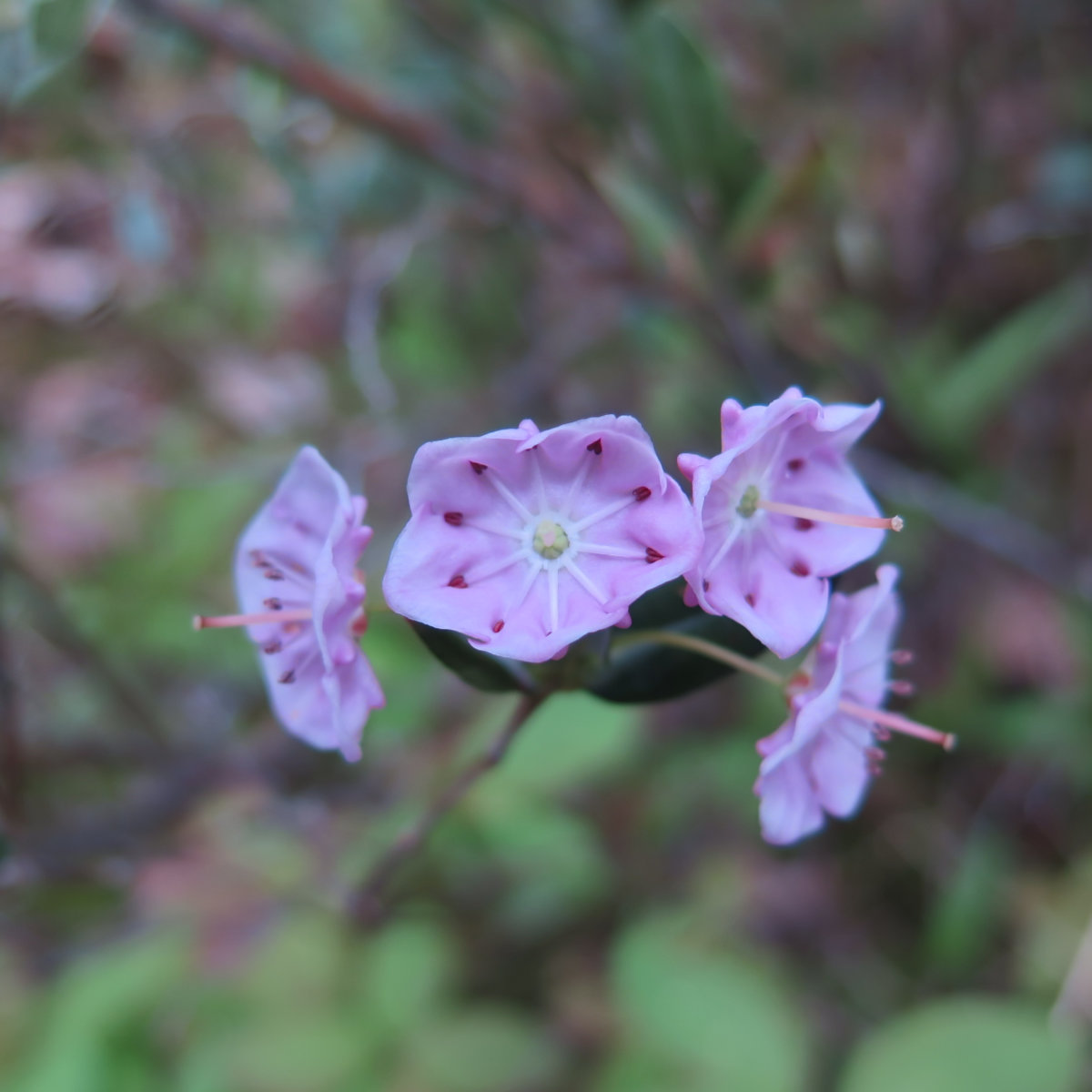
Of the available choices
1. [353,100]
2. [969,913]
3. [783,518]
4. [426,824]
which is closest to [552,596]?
[783,518]

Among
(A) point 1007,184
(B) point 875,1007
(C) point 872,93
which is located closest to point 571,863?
(B) point 875,1007

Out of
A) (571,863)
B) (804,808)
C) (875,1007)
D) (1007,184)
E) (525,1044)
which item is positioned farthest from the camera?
(1007,184)

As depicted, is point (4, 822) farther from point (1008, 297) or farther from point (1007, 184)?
point (1007, 184)

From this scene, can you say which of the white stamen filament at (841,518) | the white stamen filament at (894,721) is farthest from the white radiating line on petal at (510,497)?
the white stamen filament at (894,721)

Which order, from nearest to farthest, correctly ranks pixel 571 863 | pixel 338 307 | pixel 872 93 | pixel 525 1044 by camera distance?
pixel 525 1044, pixel 571 863, pixel 872 93, pixel 338 307

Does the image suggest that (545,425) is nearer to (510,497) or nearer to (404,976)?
(404,976)

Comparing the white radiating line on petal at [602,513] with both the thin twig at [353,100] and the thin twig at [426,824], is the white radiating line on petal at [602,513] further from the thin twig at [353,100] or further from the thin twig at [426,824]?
the thin twig at [353,100]
